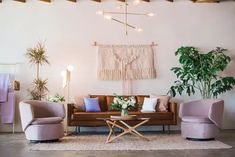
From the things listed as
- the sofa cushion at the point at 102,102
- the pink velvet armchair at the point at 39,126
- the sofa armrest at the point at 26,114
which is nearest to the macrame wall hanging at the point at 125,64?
the sofa cushion at the point at 102,102

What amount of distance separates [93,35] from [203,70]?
2805 millimetres

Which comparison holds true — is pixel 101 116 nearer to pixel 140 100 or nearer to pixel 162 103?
pixel 140 100

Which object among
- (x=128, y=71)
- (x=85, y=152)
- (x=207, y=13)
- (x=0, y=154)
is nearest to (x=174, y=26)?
(x=207, y=13)

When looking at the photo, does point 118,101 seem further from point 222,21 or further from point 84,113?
point 222,21

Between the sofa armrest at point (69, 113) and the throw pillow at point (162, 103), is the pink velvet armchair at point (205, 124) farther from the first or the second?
the sofa armrest at point (69, 113)

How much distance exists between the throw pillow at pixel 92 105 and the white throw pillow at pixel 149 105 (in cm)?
105

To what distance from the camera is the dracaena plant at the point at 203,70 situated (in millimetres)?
8945

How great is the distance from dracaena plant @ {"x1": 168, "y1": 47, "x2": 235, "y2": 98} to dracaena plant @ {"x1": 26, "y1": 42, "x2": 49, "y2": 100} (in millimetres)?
3080

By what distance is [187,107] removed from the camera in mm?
7773

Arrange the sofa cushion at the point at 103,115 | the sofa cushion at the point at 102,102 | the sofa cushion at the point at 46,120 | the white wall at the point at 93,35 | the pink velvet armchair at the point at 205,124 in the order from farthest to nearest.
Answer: the white wall at the point at 93,35 < the sofa cushion at the point at 102,102 < the sofa cushion at the point at 103,115 < the pink velvet armchair at the point at 205,124 < the sofa cushion at the point at 46,120

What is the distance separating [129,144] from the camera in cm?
679

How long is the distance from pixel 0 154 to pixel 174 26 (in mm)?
5490

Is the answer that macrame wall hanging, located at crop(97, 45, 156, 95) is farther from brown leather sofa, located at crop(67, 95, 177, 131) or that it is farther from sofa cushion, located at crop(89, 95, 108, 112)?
brown leather sofa, located at crop(67, 95, 177, 131)

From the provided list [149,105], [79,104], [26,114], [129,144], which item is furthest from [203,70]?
[26,114]
